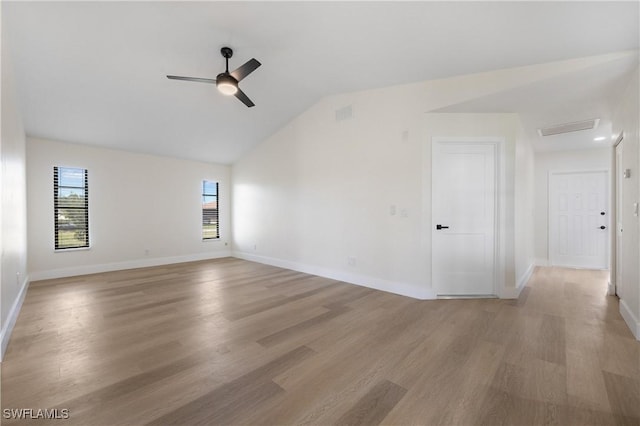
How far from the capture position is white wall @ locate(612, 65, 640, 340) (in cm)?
272

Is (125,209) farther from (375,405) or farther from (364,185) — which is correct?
(375,405)

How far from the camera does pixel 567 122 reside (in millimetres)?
4145

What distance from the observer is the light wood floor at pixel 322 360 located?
1.69 m

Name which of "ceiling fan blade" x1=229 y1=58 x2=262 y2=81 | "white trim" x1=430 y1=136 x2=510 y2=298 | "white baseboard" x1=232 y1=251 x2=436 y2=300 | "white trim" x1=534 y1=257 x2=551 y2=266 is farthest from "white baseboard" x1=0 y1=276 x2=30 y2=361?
"white trim" x1=534 y1=257 x2=551 y2=266

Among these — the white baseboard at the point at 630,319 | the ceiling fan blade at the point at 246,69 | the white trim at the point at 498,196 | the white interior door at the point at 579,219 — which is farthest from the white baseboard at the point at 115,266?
the white interior door at the point at 579,219

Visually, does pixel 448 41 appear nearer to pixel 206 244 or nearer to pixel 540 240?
pixel 540 240

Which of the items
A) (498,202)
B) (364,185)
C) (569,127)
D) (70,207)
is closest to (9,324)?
(70,207)

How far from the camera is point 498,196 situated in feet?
12.5

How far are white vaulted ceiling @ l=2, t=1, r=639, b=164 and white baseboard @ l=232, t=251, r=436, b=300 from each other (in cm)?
256

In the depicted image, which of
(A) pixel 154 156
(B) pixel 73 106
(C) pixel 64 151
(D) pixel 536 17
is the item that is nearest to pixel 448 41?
(D) pixel 536 17

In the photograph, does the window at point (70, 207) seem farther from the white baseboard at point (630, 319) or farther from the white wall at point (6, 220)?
the white baseboard at point (630, 319)

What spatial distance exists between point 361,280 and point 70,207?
5696mm

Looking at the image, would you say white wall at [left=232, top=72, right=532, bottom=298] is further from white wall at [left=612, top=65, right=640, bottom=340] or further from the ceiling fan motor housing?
the ceiling fan motor housing

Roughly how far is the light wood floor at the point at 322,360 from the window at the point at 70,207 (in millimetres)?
1733
